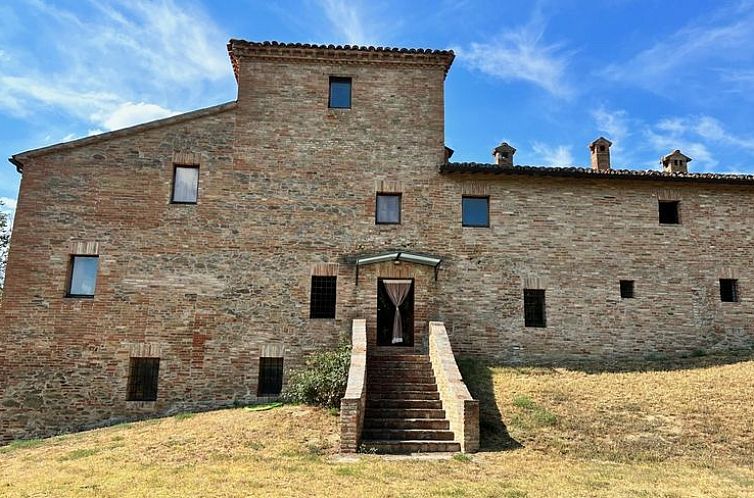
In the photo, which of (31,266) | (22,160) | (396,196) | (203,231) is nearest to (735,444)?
(396,196)

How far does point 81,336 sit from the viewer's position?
13.8 metres

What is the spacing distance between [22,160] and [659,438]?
16622 millimetres

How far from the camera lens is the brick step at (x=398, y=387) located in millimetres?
12016

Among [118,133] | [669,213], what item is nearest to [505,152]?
[669,213]

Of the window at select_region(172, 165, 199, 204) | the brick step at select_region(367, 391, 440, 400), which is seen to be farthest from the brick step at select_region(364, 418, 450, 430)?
the window at select_region(172, 165, 199, 204)

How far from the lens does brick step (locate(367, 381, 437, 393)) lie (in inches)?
473

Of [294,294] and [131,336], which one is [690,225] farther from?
[131,336]

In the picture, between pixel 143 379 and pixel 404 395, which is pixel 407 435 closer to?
pixel 404 395

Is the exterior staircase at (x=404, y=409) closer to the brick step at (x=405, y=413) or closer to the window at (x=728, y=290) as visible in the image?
the brick step at (x=405, y=413)

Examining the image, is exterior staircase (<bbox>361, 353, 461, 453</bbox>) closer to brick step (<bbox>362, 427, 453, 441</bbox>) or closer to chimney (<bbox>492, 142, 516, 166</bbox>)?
brick step (<bbox>362, 427, 453, 441</bbox>)

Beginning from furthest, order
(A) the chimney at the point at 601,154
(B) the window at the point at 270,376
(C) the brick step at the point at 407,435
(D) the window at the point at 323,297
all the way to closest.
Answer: (A) the chimney at the point at 601,154 < (D) the window at the point at 323,297 < (B) the window at the point at 270,376 < (C) the brick step at the point at 407,435

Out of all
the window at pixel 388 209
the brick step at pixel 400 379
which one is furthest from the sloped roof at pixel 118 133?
the brick step at pixel 400 379

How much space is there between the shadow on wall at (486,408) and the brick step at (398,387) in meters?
0.96

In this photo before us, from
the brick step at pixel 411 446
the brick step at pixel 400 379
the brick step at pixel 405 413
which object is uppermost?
the brick step at pixel 400 379
